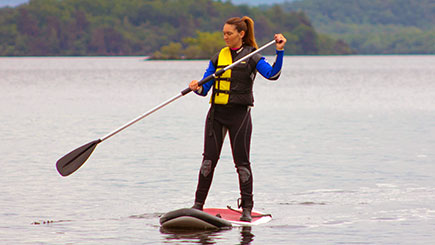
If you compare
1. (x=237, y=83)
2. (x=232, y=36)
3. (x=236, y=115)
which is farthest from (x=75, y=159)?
(x=232, y=36)

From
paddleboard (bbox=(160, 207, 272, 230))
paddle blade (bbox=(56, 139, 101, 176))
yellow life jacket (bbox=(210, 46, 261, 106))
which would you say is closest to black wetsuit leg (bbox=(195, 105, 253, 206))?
yellow life jacket (bbox=(210, 46, 261, 106))

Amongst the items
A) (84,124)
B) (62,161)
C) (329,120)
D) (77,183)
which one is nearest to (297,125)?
(329,120)

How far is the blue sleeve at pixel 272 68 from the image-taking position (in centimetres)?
859

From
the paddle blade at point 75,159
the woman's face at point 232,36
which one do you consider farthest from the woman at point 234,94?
the paddle blade at point 75,159

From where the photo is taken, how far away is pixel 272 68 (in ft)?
28.5

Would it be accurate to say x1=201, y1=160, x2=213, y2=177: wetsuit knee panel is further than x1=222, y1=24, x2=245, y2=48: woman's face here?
→ Yes

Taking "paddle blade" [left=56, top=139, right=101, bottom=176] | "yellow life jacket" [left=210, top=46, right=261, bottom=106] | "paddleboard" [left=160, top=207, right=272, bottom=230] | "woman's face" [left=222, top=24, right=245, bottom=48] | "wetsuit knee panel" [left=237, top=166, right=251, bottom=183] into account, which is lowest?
"paddleboard" [left=160, top=207, right=272, bottom=230]

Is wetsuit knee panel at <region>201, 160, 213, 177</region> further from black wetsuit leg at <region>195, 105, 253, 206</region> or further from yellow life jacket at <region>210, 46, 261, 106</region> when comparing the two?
yellow life jacket at <region>210, 46, 261, 106</region>

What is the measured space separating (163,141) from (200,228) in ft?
31.0

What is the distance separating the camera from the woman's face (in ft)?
28.9

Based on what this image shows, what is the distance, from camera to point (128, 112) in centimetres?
2916

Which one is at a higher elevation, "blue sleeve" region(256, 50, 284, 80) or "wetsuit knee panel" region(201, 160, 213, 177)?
"blue sleeve" region(256, 50, 284, 80)

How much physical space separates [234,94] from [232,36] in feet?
1.89

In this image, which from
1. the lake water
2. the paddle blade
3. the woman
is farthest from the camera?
the paddle blade
